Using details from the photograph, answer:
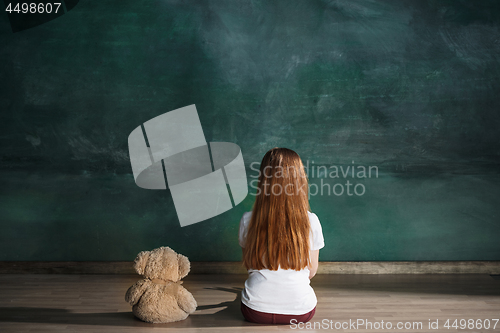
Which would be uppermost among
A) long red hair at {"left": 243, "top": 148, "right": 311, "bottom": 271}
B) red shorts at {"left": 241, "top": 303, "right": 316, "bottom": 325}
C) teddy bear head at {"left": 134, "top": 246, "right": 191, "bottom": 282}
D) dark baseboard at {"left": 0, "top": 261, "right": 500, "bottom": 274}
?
long red hair at {"left": 243, "top": 148, "right": 311, "bottom": 271}

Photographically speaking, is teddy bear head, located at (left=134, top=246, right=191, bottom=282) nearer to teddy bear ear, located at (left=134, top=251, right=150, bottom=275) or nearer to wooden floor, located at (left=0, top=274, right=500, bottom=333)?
teddy bear ear, located at (left=134, top=251, right=150, bottom=275)

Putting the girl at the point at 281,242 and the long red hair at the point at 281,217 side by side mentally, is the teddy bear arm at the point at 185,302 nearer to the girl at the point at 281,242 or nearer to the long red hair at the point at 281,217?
the girl at the point at 281,242

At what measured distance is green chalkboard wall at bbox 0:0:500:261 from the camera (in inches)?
123

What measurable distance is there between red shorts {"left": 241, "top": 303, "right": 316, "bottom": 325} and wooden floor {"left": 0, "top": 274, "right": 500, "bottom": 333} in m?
0.05

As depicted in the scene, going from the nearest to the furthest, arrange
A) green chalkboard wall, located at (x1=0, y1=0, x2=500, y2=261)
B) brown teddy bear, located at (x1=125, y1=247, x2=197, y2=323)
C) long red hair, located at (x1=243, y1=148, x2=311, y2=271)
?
long red hair, located at (x1=243, y1=148, x2=311, y2=271) → brown teddy bear, located at (x1=125, y1=247, x2=197, y2=323) → green chalkboard wall, located at (x1=0, y1=0, x2=500, y2=261)

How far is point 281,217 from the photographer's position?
76.8 inches

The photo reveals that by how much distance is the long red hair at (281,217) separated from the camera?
194cm

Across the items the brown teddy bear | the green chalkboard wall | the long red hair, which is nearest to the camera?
the long red hair

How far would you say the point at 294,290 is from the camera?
1.99 m

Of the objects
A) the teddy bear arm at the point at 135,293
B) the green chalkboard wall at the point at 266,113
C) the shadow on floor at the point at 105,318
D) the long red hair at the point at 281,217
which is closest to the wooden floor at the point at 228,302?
the shadow on floor at the point at 105,318

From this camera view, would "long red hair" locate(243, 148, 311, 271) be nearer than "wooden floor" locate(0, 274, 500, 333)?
Yes

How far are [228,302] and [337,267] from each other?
0.99m

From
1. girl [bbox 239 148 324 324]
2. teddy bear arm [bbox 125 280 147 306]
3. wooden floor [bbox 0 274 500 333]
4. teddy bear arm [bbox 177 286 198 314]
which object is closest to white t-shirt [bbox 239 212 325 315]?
girl [bbox 239 148 324 324]

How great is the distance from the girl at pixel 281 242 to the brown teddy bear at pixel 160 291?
1.35ft
